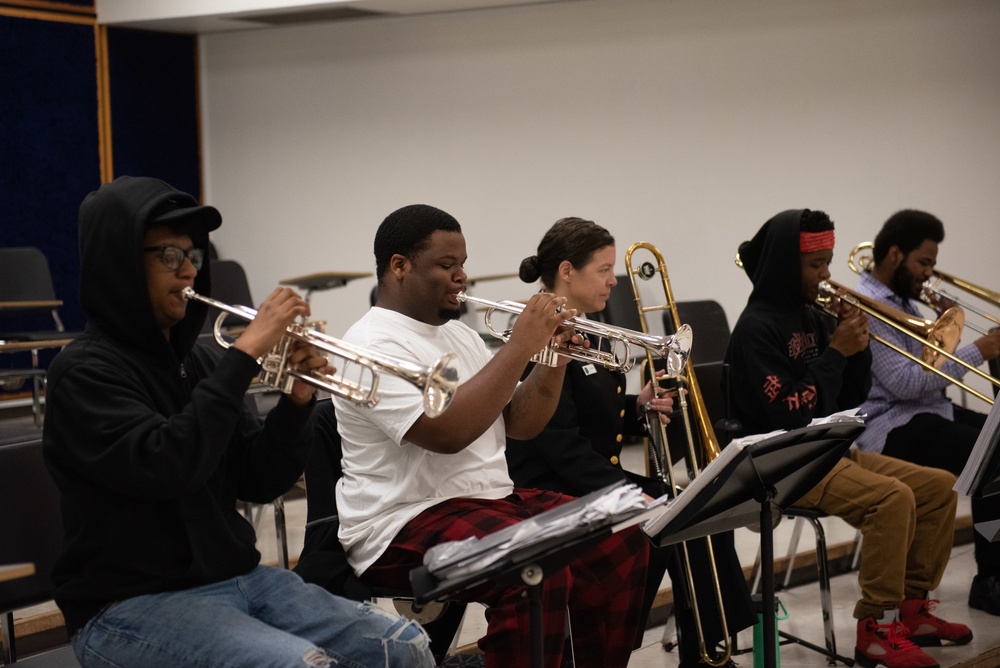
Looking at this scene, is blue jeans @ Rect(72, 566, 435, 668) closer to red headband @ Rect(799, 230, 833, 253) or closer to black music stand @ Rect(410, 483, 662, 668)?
black music stand @ Rect(410, 483, 662, 668)

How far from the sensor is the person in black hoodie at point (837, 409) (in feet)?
11.2

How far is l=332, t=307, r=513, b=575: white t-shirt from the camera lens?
8.45ft

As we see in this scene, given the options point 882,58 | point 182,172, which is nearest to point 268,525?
point 182,172

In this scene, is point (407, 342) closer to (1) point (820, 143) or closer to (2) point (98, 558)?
(2) point (98, 558)

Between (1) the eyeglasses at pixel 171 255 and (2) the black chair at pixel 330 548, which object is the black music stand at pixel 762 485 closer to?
(2) the black chair at pixel 330 548

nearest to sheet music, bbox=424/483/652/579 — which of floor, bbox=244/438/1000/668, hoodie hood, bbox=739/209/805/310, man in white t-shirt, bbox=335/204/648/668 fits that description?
man in white t-shirt, bbox=335/204/648/668

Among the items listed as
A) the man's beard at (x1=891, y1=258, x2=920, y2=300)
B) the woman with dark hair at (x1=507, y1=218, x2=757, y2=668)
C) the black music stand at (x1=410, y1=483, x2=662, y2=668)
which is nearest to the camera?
the black music stand at (x1=410, y1=483, x2=662, y2=668)

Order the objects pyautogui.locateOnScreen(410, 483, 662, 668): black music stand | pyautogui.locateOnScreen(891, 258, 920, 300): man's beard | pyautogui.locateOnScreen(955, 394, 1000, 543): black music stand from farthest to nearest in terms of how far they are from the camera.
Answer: pyautogui.locateOnScreen(891, 258, 920, 300): man's beard < pyautogui.locateOnScreen(955, 394, 1000, 543): black music stand < pyautogui.locateOnScreen(410, 483, 662, 668): black music stand

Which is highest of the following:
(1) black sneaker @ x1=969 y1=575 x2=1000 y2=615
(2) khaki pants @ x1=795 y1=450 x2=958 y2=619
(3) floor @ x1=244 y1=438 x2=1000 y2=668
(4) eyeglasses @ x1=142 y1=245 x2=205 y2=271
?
(4) eyeglasses @ x1=142 y1=245 x2=205 y2=271

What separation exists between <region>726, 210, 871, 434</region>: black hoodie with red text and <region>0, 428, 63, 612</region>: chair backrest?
2054 millimetres

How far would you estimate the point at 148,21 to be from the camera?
7.52 metres

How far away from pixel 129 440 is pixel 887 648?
8.03 feet

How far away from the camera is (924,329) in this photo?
3.95 metres

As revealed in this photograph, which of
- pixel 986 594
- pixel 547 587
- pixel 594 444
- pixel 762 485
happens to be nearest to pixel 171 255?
pixel 547 587
